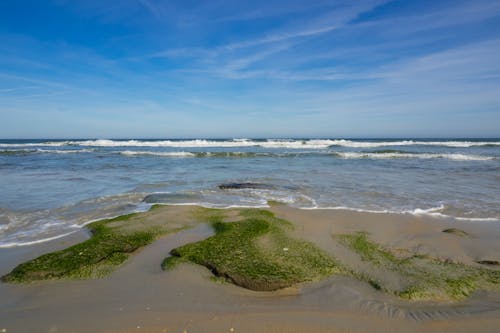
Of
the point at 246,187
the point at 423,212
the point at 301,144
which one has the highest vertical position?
the point at 301,144

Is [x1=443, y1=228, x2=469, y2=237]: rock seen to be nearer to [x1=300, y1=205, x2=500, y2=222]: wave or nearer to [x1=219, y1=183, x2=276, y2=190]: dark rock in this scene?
[x1=300, y1=205, x2=500, y2=222]: wave

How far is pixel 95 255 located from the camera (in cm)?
481

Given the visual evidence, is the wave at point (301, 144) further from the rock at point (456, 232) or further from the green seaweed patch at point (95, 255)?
the green seaweed patch at point (95, 255)

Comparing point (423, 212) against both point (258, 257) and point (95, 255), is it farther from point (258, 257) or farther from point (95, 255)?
point (95, 255)

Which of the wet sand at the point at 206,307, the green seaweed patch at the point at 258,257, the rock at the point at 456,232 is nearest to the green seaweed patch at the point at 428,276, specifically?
the wet sand at the point at 206,307

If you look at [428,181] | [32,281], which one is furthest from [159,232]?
[428,181]

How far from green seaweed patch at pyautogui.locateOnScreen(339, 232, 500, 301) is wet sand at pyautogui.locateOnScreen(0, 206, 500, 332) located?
0.49 feet

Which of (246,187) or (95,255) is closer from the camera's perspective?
(95,255)

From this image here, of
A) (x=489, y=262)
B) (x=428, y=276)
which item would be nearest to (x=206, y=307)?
(x=428, y=276)

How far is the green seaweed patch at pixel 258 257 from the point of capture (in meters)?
4.01

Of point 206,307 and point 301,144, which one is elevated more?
point 301,144

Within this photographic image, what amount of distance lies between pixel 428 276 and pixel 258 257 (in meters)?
2.31

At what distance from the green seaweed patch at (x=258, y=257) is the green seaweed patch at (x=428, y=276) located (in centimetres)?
68

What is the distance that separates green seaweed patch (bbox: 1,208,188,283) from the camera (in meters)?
4.19
